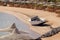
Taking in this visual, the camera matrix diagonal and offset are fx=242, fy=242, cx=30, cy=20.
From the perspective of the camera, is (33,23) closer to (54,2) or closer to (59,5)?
(59,5)

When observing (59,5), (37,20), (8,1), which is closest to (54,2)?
(59,5)

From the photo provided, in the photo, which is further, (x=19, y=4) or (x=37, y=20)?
(x=19, y=4)

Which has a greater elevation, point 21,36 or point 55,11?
point 21,36

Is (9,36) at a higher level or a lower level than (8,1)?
higher

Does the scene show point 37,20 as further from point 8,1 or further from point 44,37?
point 8,1

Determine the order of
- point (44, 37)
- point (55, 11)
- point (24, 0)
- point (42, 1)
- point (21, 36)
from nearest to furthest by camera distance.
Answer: point (21, 36) < point (44, 37) < point (55, 11) < point (42, 1) < point (24, 0)

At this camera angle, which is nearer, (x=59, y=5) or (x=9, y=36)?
(x=9, y=36)

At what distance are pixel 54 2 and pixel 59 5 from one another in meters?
2.80

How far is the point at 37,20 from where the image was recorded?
24.6 m

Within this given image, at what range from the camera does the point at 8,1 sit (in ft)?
145

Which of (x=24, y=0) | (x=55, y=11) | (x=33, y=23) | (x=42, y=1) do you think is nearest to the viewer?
(x=33, y=23)

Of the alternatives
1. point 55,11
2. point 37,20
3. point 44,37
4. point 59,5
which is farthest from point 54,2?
point 44,37

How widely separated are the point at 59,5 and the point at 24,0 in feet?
31.6

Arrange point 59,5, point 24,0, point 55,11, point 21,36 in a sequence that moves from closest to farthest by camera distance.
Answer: point 21,36
point 55,11
point 59,5
point 24,0
